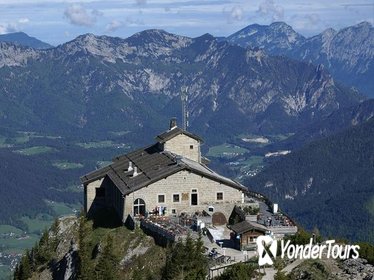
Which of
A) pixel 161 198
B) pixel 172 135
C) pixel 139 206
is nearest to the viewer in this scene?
pixel 139 206

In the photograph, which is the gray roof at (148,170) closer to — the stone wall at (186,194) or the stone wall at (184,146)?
the stone wall at (186,194)

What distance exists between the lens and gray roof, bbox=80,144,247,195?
80375mm

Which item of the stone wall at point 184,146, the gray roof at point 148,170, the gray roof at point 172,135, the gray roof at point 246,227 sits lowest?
the gray roof at point 246,227

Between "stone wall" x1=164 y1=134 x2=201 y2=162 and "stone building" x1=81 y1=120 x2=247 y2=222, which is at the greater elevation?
"stone wall" x1=164 y1=134 x2=201 y2=162

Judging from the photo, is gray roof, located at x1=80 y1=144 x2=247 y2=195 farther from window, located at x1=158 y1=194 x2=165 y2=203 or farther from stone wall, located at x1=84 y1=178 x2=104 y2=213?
window, located at x1=158 y1=194 x2=165 y2=203

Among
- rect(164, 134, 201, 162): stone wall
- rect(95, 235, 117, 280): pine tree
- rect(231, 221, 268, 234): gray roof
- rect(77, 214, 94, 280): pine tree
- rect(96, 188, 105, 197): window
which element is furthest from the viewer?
rect(164, 134, 201, 162): stone wall

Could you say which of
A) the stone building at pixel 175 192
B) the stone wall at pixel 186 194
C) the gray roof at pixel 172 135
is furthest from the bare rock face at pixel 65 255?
the gray roof at pixel 172 135

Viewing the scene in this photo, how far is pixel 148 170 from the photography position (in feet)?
280

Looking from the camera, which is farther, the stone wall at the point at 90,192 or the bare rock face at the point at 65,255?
the stone wall at the point at 90,192

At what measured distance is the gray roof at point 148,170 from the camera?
3164 inches

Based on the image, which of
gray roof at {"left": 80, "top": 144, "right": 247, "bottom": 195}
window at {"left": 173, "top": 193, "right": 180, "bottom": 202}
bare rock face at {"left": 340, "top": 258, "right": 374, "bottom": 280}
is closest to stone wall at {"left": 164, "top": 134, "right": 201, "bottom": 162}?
gray roof at {"left": 80, "top": 144, "right": 247, "bottom": 195}

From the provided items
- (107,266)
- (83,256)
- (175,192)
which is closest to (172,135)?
(175,192)

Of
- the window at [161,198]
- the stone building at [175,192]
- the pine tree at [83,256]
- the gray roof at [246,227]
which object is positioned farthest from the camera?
the window at [161,198]

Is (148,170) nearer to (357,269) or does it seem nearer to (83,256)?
(83,256)
